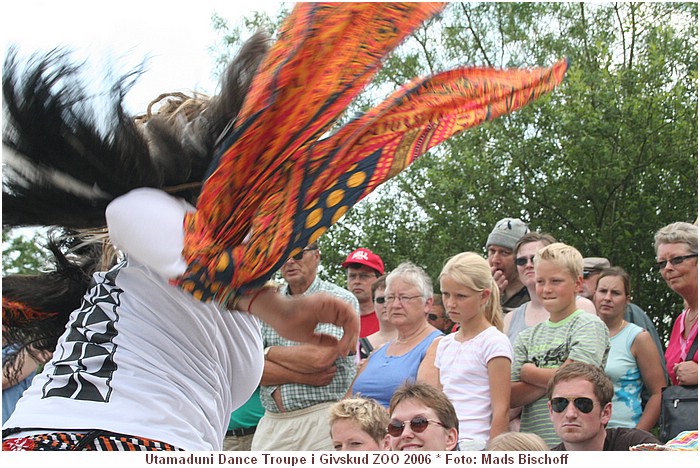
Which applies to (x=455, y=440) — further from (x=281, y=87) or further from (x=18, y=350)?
(x=281, y=87)

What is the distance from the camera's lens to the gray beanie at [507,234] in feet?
14.8

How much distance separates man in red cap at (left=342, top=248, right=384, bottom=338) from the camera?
485cm

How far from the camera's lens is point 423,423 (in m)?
3.12

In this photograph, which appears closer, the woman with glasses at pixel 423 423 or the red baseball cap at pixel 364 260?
the woman with glasses at pixel 423 423

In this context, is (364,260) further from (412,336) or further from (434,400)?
(434,400)

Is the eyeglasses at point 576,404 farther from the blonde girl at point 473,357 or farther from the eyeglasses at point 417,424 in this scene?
the eyeglasses at point 417,424

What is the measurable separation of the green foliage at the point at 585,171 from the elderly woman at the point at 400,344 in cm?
397

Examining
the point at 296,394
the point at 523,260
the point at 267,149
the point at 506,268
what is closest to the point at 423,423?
the point at 296,394

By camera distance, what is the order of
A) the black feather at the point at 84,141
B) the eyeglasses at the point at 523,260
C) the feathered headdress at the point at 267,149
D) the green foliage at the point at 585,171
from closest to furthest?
1. the feathered headdress at the point at 267,149
2. the black feather at the point at 84,141
3. the eyeglasses at the point at 523,260
4. the green foliage at the point at 585,171

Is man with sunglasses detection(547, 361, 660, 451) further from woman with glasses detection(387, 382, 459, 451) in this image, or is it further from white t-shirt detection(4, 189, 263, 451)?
white t-shirt detection(4, 189, 263, 451)

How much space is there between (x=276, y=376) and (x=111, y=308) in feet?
7.02

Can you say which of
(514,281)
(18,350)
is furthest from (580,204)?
(18,350)

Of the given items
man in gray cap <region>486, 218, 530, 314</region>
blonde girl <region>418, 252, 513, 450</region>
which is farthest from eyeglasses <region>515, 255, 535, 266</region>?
blonde girl <region>418, 252, 513, 450</region>

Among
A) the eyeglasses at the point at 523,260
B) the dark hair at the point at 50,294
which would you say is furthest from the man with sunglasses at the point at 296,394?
the dark hair at the point at 50,294
